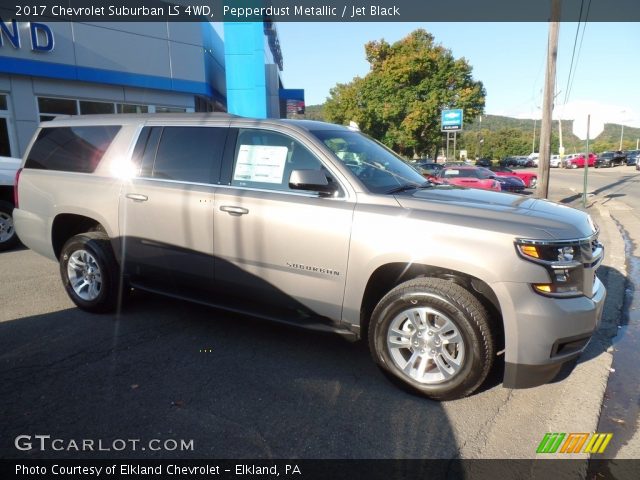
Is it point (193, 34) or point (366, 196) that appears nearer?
point (366, 196)

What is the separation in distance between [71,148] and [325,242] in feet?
10.6

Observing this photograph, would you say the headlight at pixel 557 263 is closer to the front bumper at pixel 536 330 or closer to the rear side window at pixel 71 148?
the front bumper at pixel 536 330

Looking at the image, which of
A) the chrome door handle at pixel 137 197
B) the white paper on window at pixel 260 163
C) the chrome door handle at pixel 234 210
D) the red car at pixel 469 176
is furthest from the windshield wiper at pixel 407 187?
the red car at pixel 469 176

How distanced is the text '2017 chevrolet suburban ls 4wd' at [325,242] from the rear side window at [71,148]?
0.06 feet

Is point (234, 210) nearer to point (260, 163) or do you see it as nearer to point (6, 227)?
point (260, 163)

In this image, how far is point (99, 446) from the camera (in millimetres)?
2600

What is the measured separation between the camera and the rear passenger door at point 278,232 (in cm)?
333

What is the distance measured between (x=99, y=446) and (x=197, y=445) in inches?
22.1

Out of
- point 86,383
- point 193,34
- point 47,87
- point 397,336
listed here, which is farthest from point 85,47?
point 397,336

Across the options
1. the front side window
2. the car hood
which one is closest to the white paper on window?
the front side window

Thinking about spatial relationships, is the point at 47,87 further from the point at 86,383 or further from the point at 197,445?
the point at 197,445

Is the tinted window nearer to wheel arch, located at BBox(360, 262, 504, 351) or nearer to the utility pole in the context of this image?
wheel arch, located at BBox(360, 262, 504, 351)

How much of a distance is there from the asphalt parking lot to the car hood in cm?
121

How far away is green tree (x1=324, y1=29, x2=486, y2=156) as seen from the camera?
141 feet
